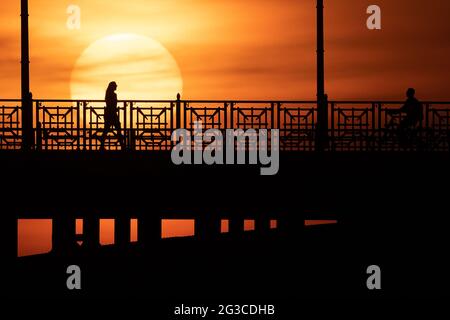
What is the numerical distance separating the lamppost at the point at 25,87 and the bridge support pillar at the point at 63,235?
20.5ft

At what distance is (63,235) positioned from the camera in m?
36.3

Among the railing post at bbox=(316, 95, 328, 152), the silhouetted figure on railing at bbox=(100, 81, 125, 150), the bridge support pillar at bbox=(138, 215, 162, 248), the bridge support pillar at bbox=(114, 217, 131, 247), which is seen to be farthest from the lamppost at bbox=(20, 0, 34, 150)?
the railing post at bbox=(316, 95, 328, 152)

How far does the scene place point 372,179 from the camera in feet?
97.7

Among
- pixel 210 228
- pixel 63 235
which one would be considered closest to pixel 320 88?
pixel 210 228

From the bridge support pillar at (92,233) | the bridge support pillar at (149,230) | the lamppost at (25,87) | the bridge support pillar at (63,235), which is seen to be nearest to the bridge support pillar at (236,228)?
the bridge support pillar at (92,233)

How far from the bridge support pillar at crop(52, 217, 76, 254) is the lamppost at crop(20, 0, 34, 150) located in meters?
6.24

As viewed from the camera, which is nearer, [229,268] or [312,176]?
[312,176]

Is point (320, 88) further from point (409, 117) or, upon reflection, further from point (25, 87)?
point (25, 87)

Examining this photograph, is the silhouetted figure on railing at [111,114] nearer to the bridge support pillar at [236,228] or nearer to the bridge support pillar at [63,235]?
the bridge support pillar at [63,235]

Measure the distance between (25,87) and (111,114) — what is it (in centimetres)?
237

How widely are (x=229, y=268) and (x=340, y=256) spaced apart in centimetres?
381

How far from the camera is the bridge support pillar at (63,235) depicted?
36.2 meters
